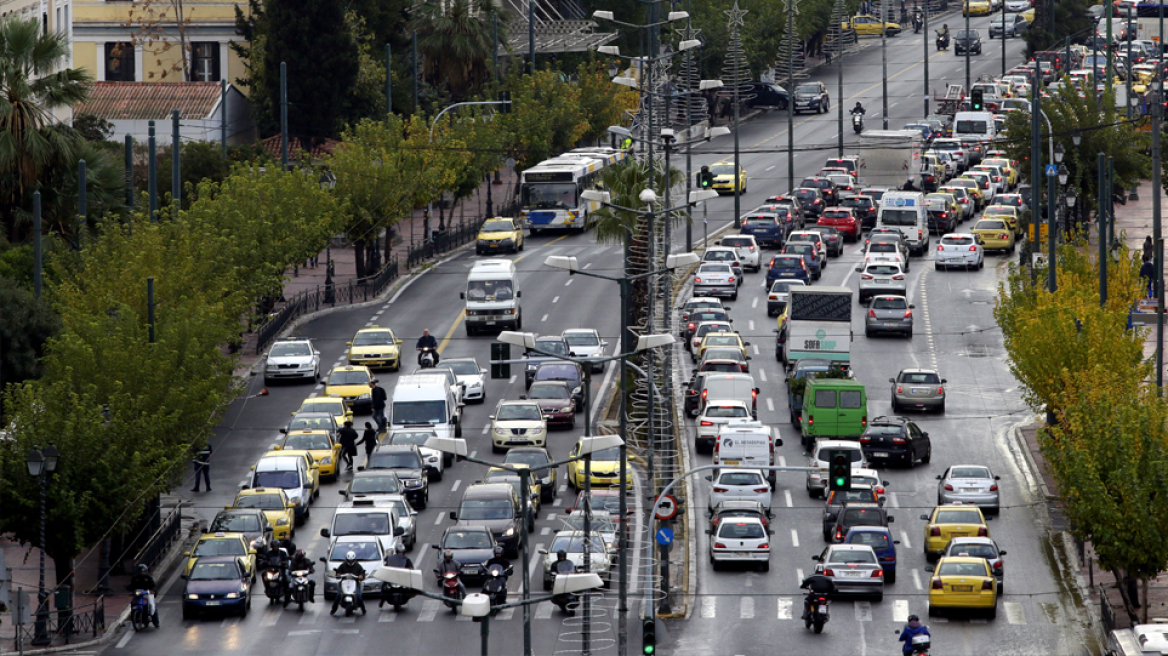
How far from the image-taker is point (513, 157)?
95500 mm

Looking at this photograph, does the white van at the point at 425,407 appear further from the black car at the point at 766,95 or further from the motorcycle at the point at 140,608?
the black car at the point at 766,95

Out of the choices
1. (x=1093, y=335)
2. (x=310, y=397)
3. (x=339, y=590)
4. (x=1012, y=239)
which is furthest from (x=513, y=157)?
(x=339, y=590)

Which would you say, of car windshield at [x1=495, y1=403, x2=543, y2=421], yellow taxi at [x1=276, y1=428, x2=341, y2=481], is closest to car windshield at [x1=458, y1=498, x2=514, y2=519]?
yellow taxi at [x1=276, y1=428, x2=341, y2=481]

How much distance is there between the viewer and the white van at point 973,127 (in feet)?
344

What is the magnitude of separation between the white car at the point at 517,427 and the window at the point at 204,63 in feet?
191

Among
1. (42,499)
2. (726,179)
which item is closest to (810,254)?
Answer: (726,179)

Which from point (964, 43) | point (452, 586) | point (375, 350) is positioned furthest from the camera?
point (964, 43)

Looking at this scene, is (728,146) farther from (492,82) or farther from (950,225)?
(950,225)

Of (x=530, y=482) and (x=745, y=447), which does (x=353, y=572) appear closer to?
(x=530, y=482)

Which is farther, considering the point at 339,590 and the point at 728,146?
the point at 728,146

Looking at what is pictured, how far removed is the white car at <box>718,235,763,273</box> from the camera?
75938 millimetres

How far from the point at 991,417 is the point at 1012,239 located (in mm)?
24869

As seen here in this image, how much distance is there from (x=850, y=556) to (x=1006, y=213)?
4290 centimetres

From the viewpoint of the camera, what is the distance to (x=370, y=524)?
4206 centimetres
